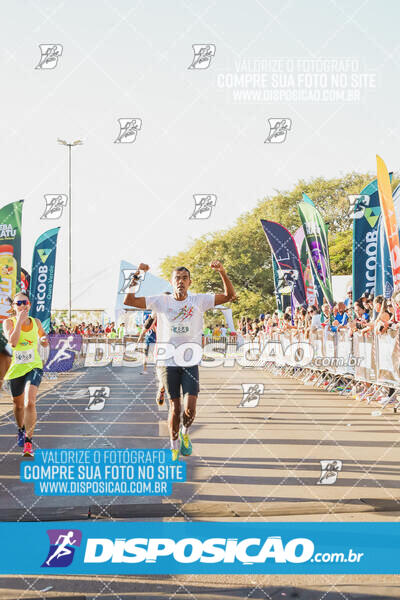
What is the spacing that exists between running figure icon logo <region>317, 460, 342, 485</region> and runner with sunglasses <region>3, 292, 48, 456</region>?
315 centimetres

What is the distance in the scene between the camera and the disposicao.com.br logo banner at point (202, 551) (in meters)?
4.27

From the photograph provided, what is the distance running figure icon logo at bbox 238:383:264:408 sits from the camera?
14.3 metres

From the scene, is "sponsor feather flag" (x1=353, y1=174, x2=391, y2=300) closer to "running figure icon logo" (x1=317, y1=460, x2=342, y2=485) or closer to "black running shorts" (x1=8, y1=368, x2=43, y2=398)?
"running figure icon logo" (x1=317, y1=460, x2=342, y2=485)

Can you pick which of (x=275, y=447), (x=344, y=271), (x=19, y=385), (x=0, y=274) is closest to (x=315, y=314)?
(x=0, y=274)

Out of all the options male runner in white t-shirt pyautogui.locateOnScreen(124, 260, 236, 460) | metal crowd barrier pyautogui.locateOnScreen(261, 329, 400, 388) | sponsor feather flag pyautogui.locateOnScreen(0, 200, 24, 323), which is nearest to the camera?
male runner in white t-shirt pyautogui.locateOnScreen(124, 260, 236, 460)

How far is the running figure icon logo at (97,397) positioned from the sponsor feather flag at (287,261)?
27.9 ft

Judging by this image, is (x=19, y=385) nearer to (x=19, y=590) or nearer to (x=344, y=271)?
(x=19, y=590)

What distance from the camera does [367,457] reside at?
819 cm

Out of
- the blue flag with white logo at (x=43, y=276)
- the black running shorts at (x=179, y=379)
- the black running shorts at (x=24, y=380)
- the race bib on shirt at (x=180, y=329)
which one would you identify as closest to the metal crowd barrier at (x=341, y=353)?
the blue flag with white logo at (x=43, y=276)

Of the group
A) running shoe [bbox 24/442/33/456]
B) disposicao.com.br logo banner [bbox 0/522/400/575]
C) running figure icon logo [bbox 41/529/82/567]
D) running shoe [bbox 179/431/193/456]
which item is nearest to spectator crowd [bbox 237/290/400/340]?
running shoe [bbox 179/431/193/456]

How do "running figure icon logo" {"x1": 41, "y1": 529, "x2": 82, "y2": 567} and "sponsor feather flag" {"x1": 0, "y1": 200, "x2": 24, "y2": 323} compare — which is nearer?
"running figure icon logo" {"x1": 41, "y1": 529, "x2": 82, "y2": 567}

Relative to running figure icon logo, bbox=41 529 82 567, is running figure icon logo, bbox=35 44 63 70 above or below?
above

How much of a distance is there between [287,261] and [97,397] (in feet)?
35.5

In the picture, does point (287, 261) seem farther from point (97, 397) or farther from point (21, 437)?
point (21, 437)
